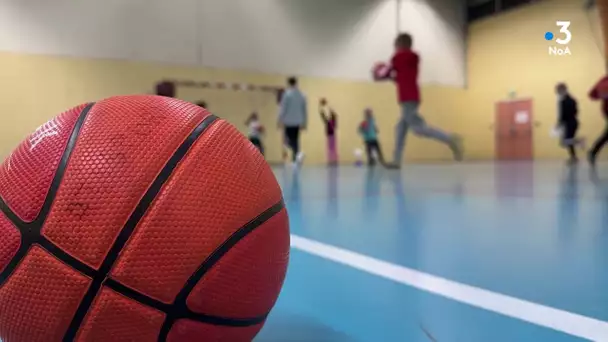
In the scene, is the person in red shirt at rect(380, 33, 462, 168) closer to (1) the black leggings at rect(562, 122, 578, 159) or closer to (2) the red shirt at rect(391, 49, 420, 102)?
(2) the red shirt at rect(391, 49, 420, 102)

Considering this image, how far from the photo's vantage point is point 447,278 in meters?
1.43

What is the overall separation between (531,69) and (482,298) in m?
16.4

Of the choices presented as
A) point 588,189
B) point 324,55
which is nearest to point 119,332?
point 588,189

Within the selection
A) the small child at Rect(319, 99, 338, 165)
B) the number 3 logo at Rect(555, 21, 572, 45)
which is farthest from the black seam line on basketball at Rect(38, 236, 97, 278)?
the number 3 logo at Rect(555, 21, 572, 45)

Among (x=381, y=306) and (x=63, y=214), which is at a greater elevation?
(x=63, y=214)

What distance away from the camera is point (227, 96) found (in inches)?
544

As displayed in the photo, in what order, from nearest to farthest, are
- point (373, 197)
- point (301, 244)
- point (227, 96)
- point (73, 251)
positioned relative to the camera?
point (73, 251)
point (301, 244)
point (373, 197)
point (227, 96)

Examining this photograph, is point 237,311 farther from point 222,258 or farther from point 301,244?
point 301,244

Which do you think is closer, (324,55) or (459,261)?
(459,261)

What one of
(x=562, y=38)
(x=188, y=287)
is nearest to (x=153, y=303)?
(x=188, y=287)

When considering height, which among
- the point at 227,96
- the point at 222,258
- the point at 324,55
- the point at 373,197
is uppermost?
the point at 324,55

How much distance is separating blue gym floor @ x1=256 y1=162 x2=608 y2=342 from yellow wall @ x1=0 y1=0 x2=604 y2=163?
444 inches

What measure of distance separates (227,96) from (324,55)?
3.06 metres

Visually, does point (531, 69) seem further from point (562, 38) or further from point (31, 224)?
point (31, 224)
